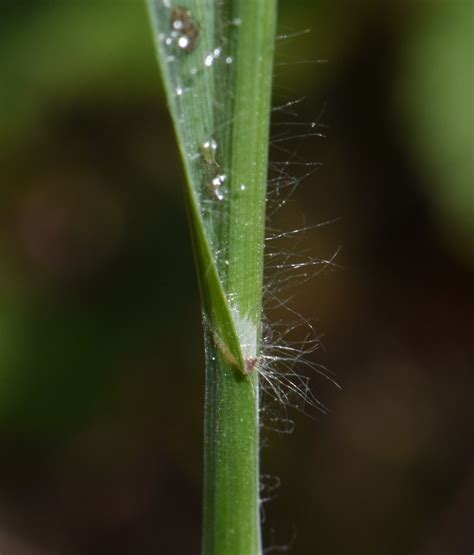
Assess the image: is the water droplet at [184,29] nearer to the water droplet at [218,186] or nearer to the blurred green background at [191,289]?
the water droplet at [218,186]

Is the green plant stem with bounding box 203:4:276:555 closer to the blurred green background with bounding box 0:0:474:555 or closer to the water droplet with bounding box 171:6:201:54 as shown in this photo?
the water droplet with bounding box 171:6:201:54

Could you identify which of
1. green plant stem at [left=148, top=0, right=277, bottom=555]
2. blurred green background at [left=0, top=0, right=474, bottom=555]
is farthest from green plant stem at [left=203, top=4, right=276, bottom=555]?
blurred green background at [left=0, top=0, right=474, bottom=555]

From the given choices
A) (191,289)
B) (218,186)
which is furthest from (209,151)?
(191,289)

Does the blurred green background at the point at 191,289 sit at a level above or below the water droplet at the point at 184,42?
below

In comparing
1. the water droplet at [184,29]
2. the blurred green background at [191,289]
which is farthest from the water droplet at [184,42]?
the blurred green background at [191,289]

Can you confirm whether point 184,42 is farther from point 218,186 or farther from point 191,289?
point 191,289

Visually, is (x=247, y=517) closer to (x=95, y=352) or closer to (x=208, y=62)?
(x=208, y=62)

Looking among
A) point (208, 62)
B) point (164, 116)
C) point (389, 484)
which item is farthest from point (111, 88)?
point (208, 62)

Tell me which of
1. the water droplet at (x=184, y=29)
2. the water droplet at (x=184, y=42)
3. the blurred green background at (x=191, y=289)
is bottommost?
the blurred green background at (x=191, y=289)
